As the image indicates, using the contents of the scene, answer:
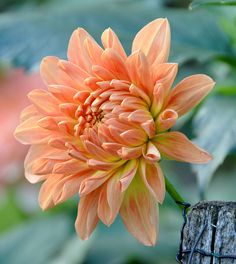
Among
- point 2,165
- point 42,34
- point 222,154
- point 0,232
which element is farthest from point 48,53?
point 2,165

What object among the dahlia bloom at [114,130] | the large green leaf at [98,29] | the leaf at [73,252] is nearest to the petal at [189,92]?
the dahlia bloom at [114,130]

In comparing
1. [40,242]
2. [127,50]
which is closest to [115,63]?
[127,50]

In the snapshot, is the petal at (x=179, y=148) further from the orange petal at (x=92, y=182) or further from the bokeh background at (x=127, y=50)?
the bokeh background at (x=127, y=50)

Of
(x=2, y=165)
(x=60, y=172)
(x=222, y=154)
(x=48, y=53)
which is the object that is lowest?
(x=2, y=165)

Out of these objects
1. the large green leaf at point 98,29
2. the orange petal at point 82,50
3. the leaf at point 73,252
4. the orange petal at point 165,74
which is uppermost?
the orange petal at point 82,50

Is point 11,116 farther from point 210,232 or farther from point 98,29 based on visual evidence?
point 210,232

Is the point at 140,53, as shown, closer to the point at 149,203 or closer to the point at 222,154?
the point at 149,203
